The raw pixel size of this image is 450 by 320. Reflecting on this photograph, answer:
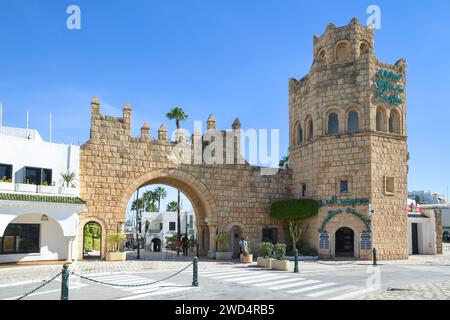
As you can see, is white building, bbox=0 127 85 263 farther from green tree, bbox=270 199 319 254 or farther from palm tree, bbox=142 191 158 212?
palm tree, bbox=142 191 158 212

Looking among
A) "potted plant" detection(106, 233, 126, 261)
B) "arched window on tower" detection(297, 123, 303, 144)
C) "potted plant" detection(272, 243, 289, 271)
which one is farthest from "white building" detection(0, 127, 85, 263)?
"arched window on tower" detection(297, 123, 303, 144)

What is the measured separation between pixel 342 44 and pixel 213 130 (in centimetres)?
997

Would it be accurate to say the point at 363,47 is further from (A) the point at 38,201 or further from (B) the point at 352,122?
(A) the point at 38,201

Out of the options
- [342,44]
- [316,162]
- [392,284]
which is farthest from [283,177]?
[392,284]

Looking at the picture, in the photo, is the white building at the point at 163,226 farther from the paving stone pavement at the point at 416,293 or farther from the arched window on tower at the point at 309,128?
the paving stone pavement at the point at 416,293

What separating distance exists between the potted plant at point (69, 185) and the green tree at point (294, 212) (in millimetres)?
12616

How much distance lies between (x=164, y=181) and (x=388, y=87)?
15.1 metres

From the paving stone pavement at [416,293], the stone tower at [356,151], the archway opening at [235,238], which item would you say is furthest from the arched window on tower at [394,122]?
the paving stone pavement at [416,293]

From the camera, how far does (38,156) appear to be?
21953 millimetres

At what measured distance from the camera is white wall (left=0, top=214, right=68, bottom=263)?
2144cm

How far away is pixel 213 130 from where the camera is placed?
27641mm

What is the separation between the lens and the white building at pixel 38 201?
66.5ft
